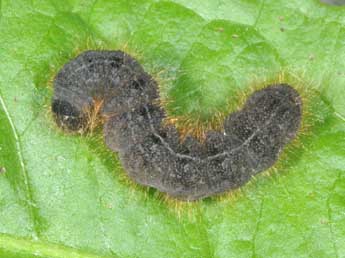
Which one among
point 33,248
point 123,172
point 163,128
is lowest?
point 33,248

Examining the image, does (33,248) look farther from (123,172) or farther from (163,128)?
(163,128)

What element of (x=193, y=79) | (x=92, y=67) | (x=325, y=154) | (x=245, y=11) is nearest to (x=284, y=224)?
(x=325, y=154)

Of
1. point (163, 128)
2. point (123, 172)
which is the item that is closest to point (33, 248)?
point (123, 172)

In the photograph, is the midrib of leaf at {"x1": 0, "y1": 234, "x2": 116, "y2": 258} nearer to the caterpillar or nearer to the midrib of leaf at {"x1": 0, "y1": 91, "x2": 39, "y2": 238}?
the midrib of leaf at {"x1": 0, "y1": 91, "x2": 39, "y2": 238}

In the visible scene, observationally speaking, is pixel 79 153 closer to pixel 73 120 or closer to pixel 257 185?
pixel 73 120

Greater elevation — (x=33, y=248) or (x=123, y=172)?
(x=123, y=172)

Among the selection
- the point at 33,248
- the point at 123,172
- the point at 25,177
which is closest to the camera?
the point at 33,248

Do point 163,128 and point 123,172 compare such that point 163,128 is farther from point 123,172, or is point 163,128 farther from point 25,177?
point 25,177

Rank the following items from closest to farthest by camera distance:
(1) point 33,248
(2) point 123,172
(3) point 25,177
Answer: (1) point 33,248 → (3) point 25,177 → (2) point 123,172

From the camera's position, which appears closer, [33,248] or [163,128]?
[33,248]
